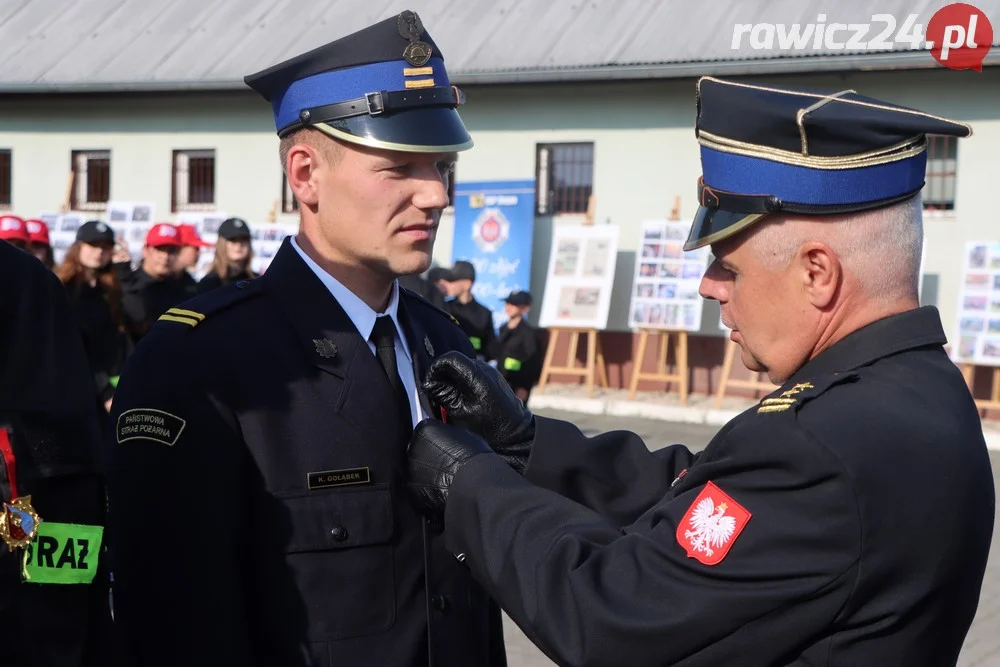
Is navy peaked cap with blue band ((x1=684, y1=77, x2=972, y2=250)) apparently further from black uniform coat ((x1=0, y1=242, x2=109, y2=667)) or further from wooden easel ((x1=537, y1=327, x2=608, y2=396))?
wooden easel ((x1=537, y1=327, x2=608, y2=396))

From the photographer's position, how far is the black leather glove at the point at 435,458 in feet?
7.45

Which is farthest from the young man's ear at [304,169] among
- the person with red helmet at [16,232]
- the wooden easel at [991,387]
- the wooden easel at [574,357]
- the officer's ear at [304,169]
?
the wooden easel at [574,357]

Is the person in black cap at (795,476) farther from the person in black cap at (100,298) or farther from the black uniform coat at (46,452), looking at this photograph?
the person in black cap at (100,298)

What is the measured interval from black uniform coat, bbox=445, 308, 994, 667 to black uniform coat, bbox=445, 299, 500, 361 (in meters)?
8.07

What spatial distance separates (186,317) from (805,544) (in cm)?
123

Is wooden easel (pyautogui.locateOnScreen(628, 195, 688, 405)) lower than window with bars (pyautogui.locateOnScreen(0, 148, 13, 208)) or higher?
lower

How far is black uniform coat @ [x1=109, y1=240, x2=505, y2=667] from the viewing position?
2.16 m

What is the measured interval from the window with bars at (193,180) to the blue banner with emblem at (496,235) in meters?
4.85

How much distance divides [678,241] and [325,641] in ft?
43.9

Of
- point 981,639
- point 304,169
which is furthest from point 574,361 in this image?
point 304,169

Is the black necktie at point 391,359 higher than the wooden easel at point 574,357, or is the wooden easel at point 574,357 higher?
the black necktie at point 391,359

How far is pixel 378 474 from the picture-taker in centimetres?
237

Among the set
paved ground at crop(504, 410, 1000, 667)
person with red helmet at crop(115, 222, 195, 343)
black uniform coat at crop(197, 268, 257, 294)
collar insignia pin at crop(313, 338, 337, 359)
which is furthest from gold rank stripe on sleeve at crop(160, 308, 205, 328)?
person with red helmet at crop(115, 222, 195, 343)

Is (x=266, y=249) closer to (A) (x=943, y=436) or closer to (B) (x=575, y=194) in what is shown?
(B) (x=575, y=194)
